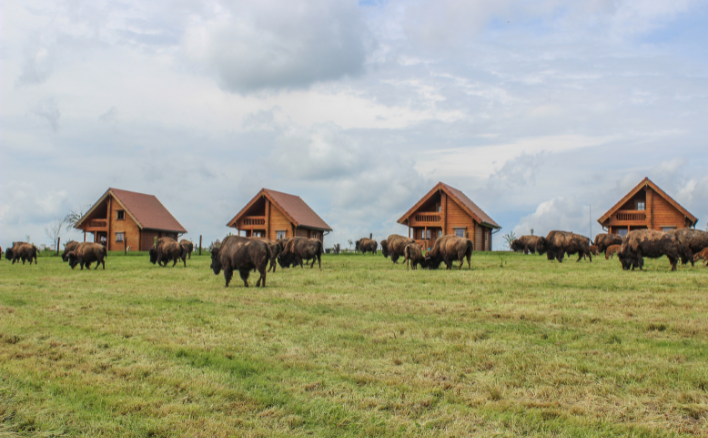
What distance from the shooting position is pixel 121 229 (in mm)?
52938

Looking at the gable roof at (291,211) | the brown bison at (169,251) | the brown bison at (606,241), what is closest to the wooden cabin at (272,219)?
the gable roof at (291,211)

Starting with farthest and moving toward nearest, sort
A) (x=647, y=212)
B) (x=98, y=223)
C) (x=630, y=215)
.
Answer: (x=98, y=223) < (x=630, y=215) < (x=647, y=212)

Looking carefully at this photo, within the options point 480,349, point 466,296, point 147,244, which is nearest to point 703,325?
point 480,349

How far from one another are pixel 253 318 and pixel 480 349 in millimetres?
4523

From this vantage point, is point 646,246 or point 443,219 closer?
point 646,246

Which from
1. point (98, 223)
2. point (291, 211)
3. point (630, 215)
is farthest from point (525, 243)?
point (98, 223)

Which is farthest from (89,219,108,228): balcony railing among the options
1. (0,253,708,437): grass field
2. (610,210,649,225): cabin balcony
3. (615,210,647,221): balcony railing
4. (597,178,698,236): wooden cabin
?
(615,210,647,221): balcony railing

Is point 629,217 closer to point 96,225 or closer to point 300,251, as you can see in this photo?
point 300,251

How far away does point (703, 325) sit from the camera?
9430 millimetres

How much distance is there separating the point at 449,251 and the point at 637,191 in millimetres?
27364

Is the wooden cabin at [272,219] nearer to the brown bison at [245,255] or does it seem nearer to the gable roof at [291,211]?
the gable roof at [291,211]

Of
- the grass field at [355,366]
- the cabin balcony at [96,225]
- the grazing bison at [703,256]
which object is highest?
the cabin balcony at [96,225]

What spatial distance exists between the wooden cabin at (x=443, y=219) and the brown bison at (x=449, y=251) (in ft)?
68.9

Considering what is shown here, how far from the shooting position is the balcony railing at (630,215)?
43625 millimetres
